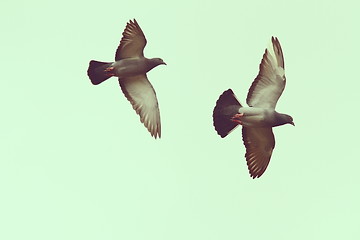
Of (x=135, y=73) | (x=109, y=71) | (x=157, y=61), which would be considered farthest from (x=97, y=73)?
(x=157, y=61)

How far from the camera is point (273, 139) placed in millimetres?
19531

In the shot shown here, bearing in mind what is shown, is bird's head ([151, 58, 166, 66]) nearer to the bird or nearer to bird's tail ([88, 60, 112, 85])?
the bird

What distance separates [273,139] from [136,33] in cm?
358

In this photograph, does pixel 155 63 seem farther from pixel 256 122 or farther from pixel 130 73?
pixel 256 122

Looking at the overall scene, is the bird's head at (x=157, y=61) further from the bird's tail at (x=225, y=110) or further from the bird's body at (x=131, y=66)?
the bird's tail at (x=225, y=110)

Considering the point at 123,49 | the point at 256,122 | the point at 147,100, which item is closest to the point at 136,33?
the point at 123,49

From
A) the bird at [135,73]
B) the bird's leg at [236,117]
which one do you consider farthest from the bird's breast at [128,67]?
A: the bird's leg at [236,117]

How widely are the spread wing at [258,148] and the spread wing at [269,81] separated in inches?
22.5

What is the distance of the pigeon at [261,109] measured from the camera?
1914cm

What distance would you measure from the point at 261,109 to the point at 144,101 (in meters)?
3.06

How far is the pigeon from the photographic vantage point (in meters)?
19.1

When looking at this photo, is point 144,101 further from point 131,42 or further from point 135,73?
point 131,42

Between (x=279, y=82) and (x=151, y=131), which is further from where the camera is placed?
(x=151, y=131)

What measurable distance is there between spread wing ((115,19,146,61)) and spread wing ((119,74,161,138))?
28.9 inches
